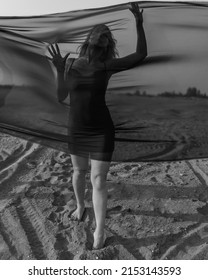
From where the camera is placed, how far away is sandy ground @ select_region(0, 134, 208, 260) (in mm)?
4035

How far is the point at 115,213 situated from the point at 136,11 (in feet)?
7.64

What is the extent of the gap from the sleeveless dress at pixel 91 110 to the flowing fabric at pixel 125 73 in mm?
349

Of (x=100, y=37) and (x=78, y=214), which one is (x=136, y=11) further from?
(x=78, y=214)

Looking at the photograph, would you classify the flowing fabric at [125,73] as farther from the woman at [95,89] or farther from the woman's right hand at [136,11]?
the woman at [95,89]

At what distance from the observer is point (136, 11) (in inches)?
147

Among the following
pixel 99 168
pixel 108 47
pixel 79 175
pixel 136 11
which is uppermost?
pixel 136 11

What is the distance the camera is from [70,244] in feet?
13.6

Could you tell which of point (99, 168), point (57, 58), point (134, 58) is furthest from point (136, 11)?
point (99, 168)

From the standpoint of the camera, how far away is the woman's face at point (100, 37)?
3494 mm

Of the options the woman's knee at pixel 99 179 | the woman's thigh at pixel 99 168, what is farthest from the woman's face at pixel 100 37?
the woman's knee at pixel 99 179

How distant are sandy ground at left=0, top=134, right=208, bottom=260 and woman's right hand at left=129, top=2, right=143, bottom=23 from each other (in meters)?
2.26

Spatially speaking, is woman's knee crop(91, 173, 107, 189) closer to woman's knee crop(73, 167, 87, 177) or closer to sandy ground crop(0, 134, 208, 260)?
woman's knee crop(73, 167, 87, 177)
